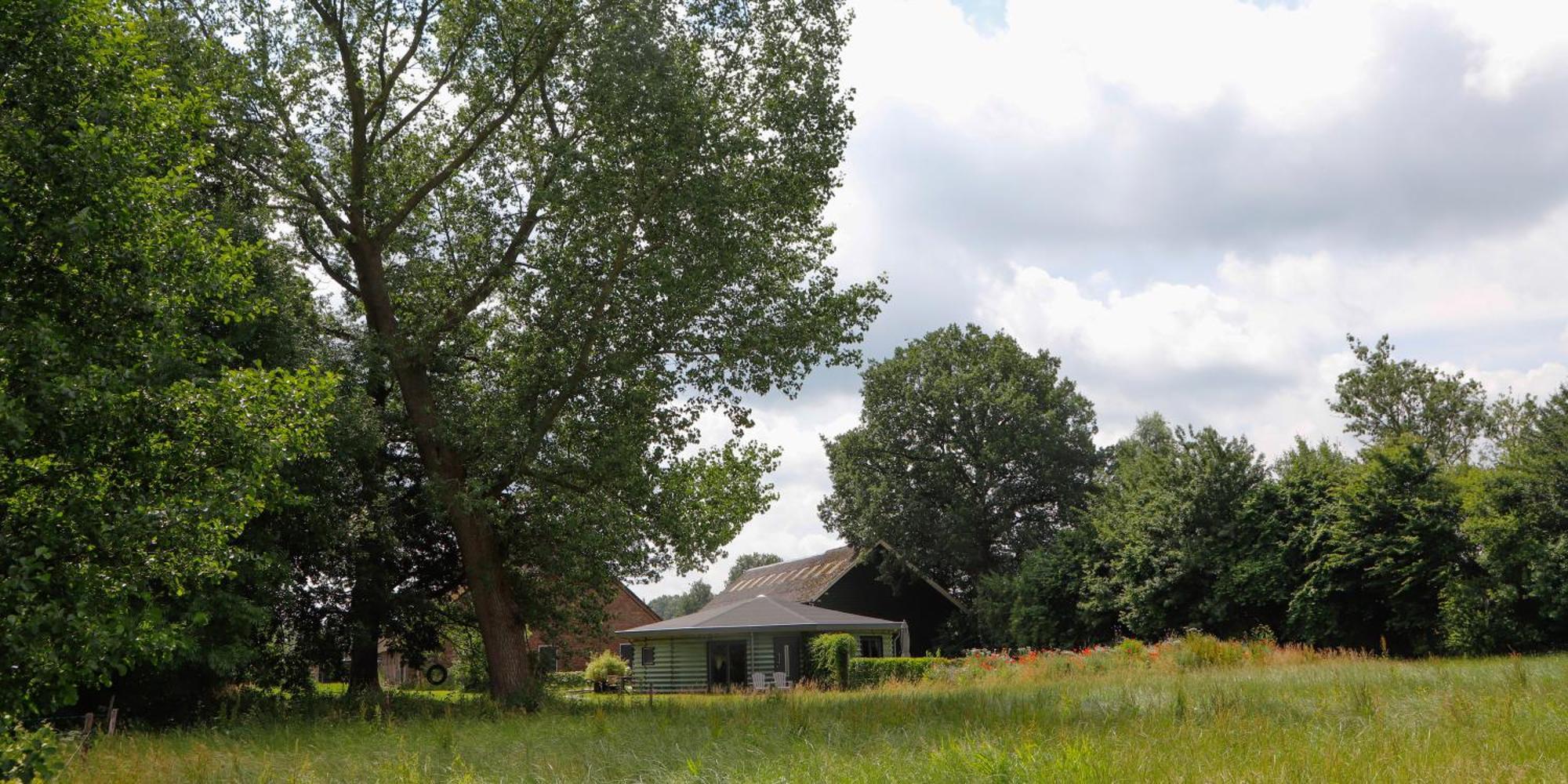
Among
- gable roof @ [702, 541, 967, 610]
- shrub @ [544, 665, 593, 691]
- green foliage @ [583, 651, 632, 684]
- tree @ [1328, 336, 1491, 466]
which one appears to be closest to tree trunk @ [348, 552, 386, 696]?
shrub @ [544, 665, 593, 691]

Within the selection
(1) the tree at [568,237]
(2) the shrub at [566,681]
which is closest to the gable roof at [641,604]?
(2) the shrub at [566,681]

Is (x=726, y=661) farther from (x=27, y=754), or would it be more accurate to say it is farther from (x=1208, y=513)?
(x=27, y=754)

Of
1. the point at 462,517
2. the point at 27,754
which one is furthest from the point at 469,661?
the point at 27,754

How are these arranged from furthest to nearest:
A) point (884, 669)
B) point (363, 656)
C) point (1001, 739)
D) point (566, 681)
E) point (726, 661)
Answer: point (726, 661) → point (884, 669) → point (566, 681) → point (363, 656) → point (1001, 739)

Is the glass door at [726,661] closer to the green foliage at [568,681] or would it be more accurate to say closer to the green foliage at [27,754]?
the green foliage at [568,681]

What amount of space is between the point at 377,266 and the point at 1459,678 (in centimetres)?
1900

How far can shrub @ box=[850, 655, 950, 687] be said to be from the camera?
29.3 m

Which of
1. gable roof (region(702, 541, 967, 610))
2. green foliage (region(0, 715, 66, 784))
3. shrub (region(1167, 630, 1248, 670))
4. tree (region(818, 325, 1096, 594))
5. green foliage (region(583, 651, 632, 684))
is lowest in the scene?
green foliage (region(583, 651, 632, 684))

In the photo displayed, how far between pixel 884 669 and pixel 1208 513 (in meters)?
11.8

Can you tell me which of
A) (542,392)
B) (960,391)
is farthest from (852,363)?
(960,391)

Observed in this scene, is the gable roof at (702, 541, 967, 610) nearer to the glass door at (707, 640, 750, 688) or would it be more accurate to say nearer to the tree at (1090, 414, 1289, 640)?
the glass door at (707, 640, 750, 688)

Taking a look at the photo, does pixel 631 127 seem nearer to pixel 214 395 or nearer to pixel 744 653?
pixel 214 395

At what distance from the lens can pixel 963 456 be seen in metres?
47.4

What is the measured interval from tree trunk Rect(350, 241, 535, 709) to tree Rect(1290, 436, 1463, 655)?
2058 cm
